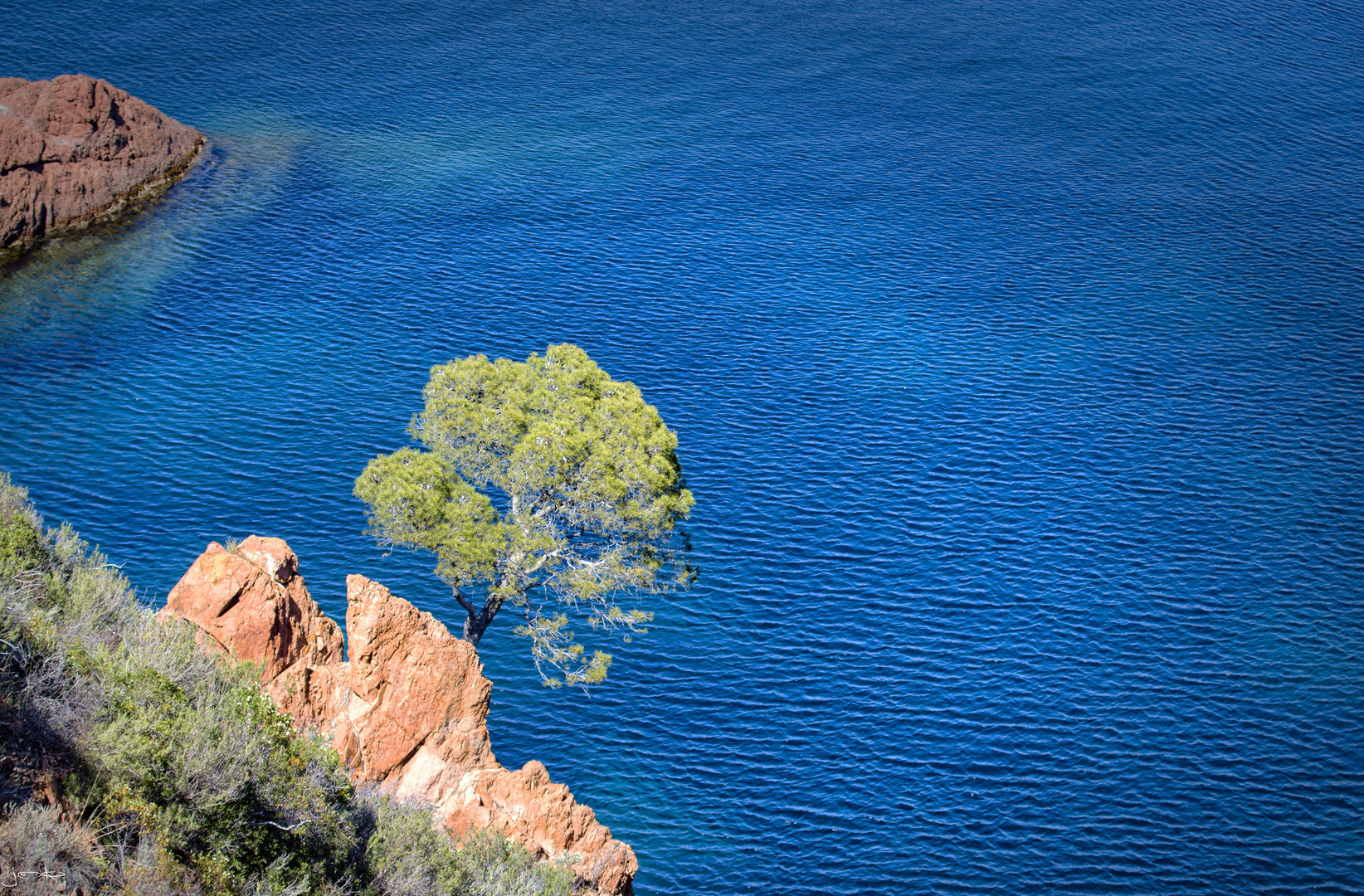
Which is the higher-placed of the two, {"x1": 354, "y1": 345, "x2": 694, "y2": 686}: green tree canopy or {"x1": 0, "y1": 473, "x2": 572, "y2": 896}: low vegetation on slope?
{"x1": 0, "y1": 473, "x2": 572, "y2": 896}: low vegetation on slope

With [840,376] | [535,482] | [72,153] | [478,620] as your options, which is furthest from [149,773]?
[72,153]

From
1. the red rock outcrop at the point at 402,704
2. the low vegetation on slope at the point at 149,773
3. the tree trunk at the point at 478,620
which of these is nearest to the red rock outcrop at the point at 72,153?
the tree trunk at the point at 478,620

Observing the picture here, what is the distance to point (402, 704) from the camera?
24.0 metres

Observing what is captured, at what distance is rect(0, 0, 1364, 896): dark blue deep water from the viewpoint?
3381 centimetres

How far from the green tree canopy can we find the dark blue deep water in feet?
18.5

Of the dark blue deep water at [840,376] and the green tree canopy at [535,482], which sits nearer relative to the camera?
the green tree canopy at [535,482]

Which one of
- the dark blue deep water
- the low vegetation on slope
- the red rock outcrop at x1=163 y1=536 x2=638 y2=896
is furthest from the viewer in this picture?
the dark blue deep water

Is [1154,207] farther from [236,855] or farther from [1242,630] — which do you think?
[236,855]

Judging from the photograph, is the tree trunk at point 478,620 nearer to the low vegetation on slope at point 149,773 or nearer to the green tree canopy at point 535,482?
the green tree canopy at point 535,482

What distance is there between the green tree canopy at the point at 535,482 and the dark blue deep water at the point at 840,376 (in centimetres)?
565

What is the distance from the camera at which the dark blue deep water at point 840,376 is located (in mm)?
33812

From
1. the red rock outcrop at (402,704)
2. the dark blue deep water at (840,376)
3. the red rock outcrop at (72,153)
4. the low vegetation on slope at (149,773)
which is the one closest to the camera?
the low vegetation on slope at (149,773)

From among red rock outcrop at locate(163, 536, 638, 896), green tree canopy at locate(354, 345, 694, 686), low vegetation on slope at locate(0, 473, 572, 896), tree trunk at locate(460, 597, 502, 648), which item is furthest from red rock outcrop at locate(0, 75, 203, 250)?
low vegetation on slope at locate(0, 473, 572, 896)

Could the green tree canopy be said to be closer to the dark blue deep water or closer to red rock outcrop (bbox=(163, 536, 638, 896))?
the dark blue deep water
